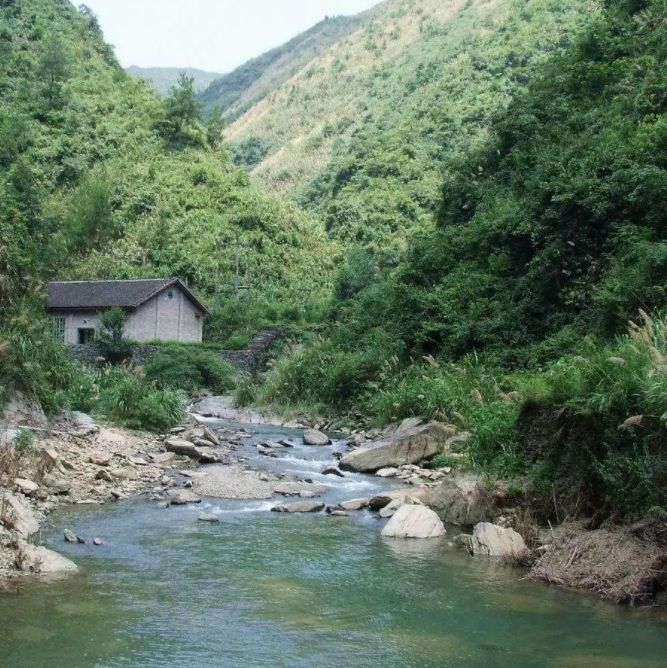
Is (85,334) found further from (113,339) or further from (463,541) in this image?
(463,541)

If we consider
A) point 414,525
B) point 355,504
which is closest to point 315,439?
point 355,504

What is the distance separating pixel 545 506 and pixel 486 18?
7455 cm

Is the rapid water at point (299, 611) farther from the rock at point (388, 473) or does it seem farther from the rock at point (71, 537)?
the rock at point (388, 473)

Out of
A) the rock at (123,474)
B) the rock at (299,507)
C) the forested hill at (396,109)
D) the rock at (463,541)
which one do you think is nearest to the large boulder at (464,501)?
the rock at (463,541)

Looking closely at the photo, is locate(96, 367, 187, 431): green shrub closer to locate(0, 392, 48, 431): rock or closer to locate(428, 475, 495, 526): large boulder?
Result: locate(0, 392, 48, 431): rock

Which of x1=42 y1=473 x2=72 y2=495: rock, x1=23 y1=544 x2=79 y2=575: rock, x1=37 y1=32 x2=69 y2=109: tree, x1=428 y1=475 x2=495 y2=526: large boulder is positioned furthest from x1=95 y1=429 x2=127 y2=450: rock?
x1=37 y1=32 x2=69 y2=109: tree

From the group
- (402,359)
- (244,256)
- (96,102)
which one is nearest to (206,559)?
(402,359)

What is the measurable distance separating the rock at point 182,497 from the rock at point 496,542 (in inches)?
191

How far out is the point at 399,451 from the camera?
16016 millimetres

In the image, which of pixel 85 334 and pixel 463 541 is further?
pixel 85 334

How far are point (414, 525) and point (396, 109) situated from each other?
62911 millimetres

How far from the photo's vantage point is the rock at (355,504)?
12.7 meters

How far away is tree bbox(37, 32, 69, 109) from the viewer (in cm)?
5716

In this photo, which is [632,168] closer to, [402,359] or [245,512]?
[402,359]
